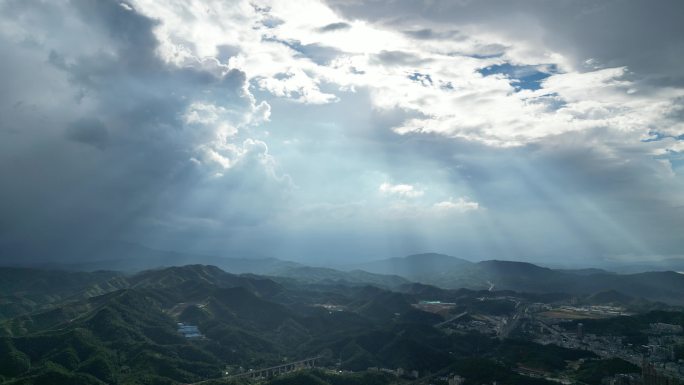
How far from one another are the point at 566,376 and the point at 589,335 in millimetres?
65892

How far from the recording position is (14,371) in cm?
15100

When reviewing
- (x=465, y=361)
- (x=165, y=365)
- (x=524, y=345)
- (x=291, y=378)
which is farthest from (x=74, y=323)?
(x=524, y=345)

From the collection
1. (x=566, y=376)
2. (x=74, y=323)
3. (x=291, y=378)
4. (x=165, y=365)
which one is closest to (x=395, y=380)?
(x=291, y=378)

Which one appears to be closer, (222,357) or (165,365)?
(165,365)

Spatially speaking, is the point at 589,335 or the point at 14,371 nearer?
the point at 14,371

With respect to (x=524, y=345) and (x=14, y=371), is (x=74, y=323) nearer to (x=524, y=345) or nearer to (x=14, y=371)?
(x=14, y=371)

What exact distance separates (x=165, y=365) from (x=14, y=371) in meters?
45.3

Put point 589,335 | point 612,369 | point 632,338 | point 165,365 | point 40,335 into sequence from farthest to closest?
point 589,335 → point 632,338 → point 40,335 → point 165,365 → point 612,369

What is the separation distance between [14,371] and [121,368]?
103 feet

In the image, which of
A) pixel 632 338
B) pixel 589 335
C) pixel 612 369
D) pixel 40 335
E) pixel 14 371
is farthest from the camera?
pixel 589 335

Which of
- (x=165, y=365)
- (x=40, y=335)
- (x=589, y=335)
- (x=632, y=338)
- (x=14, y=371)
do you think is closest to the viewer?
(x=14, y=371)

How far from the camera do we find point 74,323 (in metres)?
199

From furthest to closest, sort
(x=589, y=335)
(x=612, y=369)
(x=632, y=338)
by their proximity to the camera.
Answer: (x=589, y=335), (x=632, y=338), (x=612, y=369)

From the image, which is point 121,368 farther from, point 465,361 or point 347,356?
point 465,361
